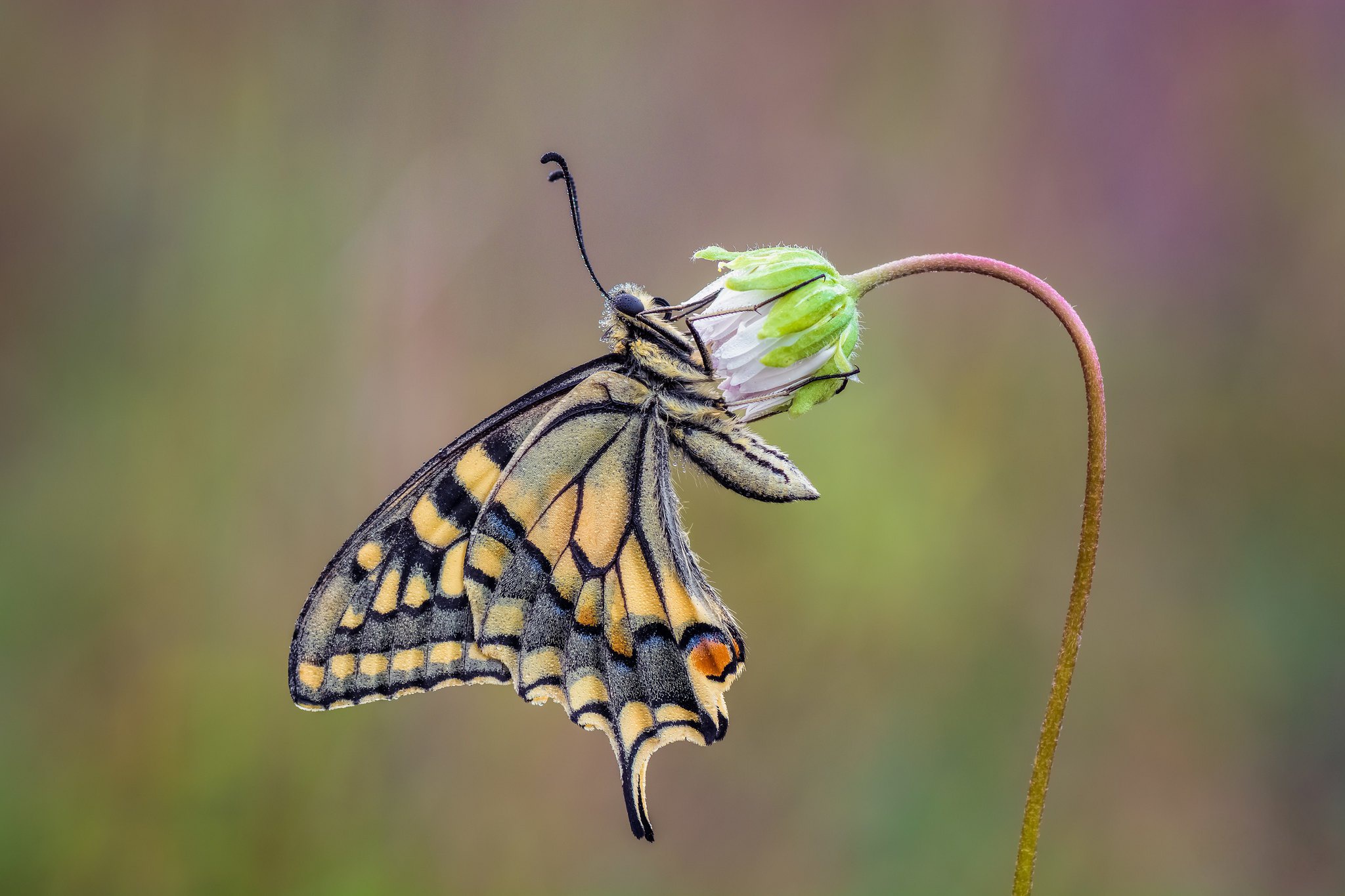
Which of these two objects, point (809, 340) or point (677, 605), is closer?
point (809, 340)

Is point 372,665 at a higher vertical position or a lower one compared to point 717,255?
lower

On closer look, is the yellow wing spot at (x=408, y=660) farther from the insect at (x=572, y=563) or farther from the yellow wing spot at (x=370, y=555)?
the yellow wing spot at (x=370, y=555)

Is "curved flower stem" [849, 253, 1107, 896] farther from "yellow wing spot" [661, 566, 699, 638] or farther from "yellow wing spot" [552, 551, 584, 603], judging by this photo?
"yellow wing spot" [552, 551, 584, 603]

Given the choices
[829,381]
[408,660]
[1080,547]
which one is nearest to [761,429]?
[829,381]

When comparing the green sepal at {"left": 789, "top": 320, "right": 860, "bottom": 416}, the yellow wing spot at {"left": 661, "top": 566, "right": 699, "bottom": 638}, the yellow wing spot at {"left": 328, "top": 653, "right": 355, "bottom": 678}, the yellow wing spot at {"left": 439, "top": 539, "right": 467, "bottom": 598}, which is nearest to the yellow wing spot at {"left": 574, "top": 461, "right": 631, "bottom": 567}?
the yellow wing spot at {"left": 661, "top": 566, "right": 699, "bottom": 638}

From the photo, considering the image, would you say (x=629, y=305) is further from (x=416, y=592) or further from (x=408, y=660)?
(x=408, y=660)

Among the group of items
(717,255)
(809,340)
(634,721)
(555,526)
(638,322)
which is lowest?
(634,721)

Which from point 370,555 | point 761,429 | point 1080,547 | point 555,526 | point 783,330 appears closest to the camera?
point 1080,547

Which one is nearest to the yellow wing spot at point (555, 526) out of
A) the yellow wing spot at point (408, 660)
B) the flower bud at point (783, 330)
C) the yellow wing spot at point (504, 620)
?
the yellow wing spot at point (504, 620)
